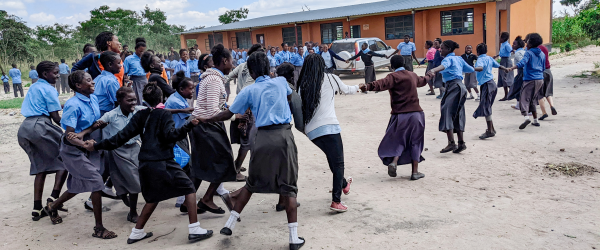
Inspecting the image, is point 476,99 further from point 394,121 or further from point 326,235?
point 326,235

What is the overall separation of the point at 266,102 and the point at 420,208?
1.81 meters

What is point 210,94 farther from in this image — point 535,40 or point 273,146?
point 535,40

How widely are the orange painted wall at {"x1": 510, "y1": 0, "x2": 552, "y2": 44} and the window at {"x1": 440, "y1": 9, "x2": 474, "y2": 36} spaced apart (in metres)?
1.82

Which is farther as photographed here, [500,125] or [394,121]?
[500,125]

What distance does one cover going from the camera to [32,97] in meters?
4.52

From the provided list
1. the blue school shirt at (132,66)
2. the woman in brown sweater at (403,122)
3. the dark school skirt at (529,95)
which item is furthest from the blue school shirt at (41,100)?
the dark school skirt at (529,95)

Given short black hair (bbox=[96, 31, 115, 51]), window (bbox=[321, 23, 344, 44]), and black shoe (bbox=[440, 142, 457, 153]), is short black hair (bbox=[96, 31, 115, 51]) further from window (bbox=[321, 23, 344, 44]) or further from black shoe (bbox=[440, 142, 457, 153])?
window (bbox=[321, 23, 344, 44])

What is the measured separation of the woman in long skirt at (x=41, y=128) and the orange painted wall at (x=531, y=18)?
20384mm

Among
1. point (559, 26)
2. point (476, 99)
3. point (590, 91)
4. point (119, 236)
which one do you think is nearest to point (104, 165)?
point (119, 236)

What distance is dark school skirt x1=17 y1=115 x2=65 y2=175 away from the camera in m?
4.47

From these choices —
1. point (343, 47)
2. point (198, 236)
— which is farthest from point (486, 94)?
point (343, 47)

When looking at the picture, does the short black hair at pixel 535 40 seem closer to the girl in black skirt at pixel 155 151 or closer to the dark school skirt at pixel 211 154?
the dark school skirt at pixel 211 154

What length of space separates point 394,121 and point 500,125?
342 centimetres

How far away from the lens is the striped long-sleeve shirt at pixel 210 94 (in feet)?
13.7
